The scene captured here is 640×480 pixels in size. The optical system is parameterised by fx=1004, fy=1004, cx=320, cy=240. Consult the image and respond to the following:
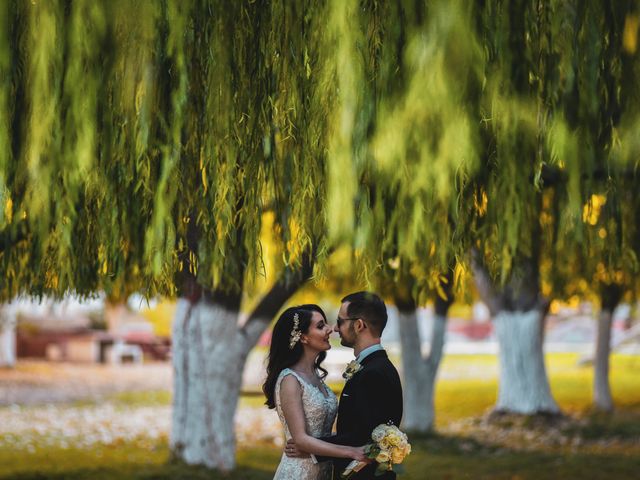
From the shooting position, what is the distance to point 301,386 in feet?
17.7

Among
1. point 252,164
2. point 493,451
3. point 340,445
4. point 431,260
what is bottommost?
point 493,451

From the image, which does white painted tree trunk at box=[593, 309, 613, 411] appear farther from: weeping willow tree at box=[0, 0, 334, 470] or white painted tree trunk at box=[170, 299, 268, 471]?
weeping willow tree at box=[0, 0, 334, 470]

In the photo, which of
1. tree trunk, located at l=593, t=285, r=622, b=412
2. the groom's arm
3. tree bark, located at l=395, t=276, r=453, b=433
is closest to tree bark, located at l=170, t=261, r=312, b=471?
tree bark, located at l=395, t=276, r=453, b=433

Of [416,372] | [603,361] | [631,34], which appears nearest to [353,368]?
[631,34]

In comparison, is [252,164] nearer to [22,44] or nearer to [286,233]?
[286,233]

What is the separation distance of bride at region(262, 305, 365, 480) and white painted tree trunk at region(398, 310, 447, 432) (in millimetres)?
10838

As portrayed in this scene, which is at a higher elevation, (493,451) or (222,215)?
(222,215)

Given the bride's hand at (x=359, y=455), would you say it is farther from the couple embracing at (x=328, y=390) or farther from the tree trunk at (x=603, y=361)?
the tree trunk at (x=603, y=361)

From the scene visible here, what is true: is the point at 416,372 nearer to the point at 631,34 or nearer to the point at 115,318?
the point at 631,34

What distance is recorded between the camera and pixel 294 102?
187 inches

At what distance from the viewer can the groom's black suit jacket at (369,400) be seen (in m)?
5.05

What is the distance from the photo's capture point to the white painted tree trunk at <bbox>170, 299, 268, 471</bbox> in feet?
38.4

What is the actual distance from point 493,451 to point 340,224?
12144 millimetres

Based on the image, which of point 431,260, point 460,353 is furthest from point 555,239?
point 460,353
